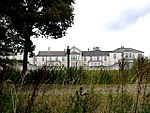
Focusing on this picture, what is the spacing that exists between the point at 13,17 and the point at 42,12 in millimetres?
11389

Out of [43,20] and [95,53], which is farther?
[95,53]

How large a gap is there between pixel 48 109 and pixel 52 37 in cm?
3659

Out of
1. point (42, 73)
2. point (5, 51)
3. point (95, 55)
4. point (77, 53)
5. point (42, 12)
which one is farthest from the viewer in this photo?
point (95, 55)

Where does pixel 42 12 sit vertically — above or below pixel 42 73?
above

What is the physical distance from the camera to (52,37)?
40719 millimetres

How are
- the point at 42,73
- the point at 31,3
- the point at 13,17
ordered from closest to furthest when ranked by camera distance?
the point at 42,73, the point at 13,17, the point at 31,3

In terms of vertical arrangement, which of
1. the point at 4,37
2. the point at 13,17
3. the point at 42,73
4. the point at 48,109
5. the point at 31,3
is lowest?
the point at 48,109

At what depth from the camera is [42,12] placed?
36094 mm

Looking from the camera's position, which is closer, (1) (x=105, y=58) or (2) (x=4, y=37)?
(2) (x=4, y=37)

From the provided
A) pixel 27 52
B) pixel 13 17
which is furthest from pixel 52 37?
pixel 13 17

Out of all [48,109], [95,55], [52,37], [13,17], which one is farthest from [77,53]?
[48,109]

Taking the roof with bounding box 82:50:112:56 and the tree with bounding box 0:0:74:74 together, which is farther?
the roof with bounding box 82:50:112:56

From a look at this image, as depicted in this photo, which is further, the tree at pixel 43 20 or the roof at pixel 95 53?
the roof at pixel 95 53

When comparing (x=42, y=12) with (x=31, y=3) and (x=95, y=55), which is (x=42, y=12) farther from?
(x=95, y=55)
